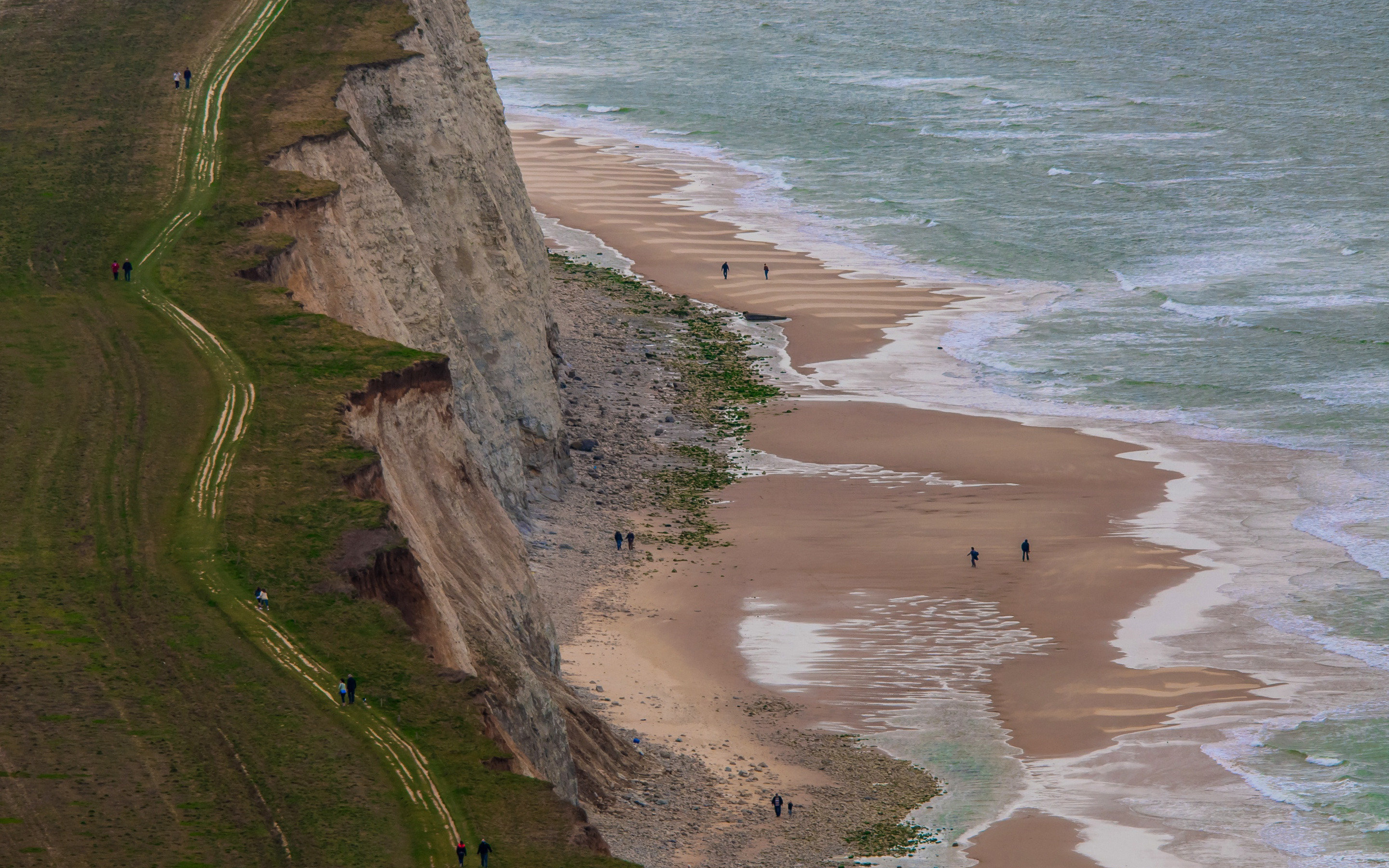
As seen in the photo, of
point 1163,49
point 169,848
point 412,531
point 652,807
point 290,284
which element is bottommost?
point 652,807

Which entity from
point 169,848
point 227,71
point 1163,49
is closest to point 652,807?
point 169,848

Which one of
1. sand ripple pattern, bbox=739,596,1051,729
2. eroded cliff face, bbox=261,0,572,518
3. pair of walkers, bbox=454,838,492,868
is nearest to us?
pair of walkers, bbox=454,838,492,868

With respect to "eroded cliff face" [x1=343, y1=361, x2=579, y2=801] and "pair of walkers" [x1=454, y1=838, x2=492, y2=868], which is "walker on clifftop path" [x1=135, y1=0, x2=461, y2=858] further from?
"eroded cliff face" [x1=343, y1=361, x2=579, y2=801]

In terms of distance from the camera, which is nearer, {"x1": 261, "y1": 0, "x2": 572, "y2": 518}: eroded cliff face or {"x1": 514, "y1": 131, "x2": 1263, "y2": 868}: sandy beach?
{"x1": 514, "y1": 131, "x2": 1263, "y2": 868}: sandy beach

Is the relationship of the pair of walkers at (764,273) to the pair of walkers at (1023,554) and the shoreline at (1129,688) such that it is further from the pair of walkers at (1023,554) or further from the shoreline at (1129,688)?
the pair of walkers at (1023,554)

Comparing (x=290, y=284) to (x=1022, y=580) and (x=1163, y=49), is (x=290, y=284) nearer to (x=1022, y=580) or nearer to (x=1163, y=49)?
(x=1022, y=580)

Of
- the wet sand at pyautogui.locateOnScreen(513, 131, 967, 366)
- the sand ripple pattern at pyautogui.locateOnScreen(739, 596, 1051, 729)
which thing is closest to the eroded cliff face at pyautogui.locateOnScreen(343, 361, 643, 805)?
the sand ripple pattern at pyautogui.locateOnScreen(739, 596, 1051, 729)
